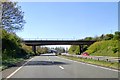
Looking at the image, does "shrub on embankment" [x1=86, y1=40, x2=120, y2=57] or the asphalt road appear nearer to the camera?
the asphalt road

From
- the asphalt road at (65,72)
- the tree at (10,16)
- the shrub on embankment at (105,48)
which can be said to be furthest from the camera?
the shrub on embankment at (105,48)

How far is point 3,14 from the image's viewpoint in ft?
134

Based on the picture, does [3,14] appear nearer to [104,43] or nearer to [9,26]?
[9,26]

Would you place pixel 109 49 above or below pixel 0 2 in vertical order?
below

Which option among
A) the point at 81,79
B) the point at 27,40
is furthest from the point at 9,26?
the point at 27,40

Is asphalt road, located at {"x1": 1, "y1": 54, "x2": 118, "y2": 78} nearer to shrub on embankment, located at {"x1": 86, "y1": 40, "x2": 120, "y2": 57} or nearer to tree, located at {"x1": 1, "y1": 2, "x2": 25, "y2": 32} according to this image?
tree, located at {"x1": 1, "y1": 2, "x2": 25, "y2": 32}

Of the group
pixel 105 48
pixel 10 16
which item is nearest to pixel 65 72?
pixel 10 16

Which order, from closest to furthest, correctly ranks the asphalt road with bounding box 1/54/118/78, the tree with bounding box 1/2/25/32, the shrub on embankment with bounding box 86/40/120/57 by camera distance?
the asphalt road with bounding box 1/54/118/78
the tree with bounding box 1/2/25/32
the shrub on embankment with bounding box 86/40/120/57

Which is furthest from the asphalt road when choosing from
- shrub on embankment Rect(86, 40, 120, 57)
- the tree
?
shrub on embankment Rect(86, 40, 120, 57)

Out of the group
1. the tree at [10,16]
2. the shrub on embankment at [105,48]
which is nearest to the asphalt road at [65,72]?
the tree at [10,16]

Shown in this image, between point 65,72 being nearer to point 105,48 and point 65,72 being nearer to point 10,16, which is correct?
point 10,16

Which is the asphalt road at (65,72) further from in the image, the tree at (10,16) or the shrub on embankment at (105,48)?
the shrub on embankment at (105,48)

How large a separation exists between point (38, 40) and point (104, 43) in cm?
2803

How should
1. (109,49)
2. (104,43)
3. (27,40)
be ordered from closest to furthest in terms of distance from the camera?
(109,49)
(104,43)
(27,40)
